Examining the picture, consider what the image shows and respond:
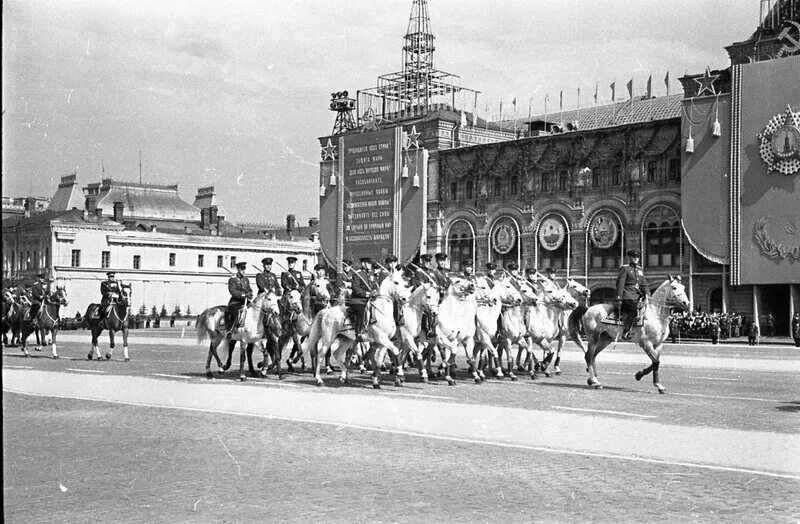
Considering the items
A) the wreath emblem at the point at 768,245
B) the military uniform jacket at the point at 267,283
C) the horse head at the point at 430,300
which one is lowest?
the horse head at the point at 430,300

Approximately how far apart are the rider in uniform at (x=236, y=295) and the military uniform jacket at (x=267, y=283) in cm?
28

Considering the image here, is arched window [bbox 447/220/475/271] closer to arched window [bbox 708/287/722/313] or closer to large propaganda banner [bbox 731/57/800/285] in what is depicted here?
arched window [bbox 708/287/722/313]

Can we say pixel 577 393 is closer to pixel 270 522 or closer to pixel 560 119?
pixel 270 522

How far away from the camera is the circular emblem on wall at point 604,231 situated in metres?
67.3

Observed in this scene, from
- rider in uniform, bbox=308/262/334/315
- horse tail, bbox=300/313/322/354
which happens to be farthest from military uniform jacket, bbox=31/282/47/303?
horse tail, bbox=300/313/322/354

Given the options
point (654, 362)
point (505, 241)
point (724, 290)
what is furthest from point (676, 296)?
point (505, 241)

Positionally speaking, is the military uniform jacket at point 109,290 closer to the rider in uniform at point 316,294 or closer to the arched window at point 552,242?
the rider in uniform at point 316,294

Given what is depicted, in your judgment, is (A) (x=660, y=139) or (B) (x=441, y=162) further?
(B) (x=441, y=162)

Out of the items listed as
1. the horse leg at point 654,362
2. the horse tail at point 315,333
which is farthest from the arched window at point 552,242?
the horse leg at point 654,362

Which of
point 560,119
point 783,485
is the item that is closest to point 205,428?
point 783,485

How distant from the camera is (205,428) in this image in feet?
45.4

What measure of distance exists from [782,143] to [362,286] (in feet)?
134

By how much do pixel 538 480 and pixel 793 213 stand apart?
49076 mm

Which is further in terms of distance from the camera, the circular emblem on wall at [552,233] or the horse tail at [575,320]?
the circular emblem on wall at [552,233]
